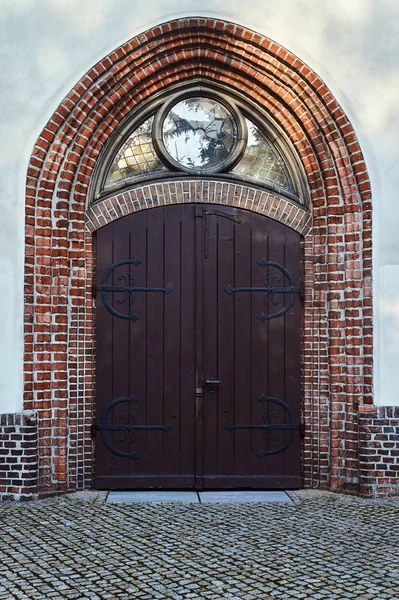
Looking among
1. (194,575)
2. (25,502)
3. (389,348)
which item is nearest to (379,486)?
(389,348)

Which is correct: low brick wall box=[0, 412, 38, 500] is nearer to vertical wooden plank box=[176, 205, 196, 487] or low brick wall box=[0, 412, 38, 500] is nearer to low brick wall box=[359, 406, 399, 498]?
vertical wooden plank box=[176, 205, 196, 487]

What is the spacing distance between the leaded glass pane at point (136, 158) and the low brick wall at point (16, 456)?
7.69 ft

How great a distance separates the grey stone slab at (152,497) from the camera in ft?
21.6

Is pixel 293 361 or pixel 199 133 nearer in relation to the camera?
pixel 293 361

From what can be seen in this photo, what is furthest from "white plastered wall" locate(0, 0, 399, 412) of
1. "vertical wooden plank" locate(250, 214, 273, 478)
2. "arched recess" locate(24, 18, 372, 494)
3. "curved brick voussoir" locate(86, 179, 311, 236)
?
"vertical wooden plank" locate(250, 214, 273, 478)

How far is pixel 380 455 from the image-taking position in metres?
6.57

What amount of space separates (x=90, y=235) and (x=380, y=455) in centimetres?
326

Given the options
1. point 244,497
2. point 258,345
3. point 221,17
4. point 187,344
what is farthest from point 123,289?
point 221,17

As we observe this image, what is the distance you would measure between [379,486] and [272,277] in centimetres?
209

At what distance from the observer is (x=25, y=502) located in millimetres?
6414

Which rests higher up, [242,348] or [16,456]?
[242,348]

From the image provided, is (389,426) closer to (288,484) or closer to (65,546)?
(288,484)

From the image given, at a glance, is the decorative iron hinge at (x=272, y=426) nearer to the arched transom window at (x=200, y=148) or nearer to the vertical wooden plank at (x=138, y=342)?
the vertical wooden plank at (x=138, y=342)

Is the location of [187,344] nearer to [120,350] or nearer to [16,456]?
[120,350]
